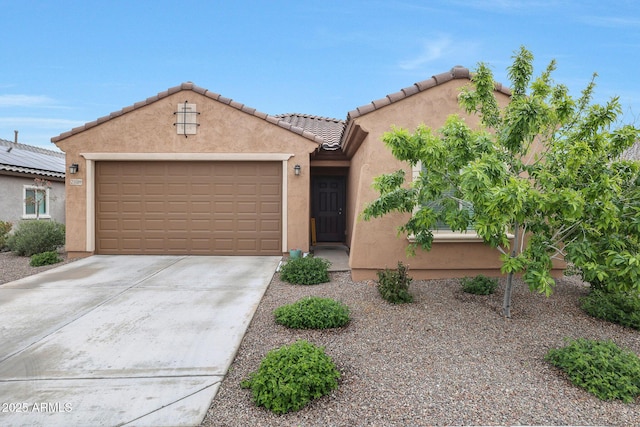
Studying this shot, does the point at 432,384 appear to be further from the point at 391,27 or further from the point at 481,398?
the point at 391,27

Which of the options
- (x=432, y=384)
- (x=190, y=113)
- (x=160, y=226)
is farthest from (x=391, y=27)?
(x=432, y=384)

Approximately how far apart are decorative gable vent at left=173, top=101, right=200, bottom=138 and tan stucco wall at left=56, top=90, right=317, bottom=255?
104mm

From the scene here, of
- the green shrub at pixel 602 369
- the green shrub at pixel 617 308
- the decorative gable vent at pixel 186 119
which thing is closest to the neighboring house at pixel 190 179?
the decorative gable vent at pixel 186 119

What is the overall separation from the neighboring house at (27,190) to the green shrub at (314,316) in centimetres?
1361

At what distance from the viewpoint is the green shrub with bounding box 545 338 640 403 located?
9.96 ft

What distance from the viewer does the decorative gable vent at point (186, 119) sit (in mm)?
8914

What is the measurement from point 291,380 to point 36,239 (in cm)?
1014

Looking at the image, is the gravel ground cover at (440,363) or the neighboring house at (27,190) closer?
the gravel ground cover at (440,363)

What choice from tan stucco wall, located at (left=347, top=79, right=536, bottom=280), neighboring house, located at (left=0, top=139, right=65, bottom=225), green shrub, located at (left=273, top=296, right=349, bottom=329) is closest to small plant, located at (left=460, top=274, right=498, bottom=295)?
tan stucco wall, located at (left=347, top=79, right=536, bottom=280)

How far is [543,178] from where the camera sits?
12.4 feet

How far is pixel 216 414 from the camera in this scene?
8.84 feet

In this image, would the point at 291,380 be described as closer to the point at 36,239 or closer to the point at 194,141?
the point at 194,141

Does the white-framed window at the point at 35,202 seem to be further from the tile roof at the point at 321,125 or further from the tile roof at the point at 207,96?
the tile roof at the point at 321,125

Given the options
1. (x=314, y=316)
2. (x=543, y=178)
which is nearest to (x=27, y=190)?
(x=314, y=316)
